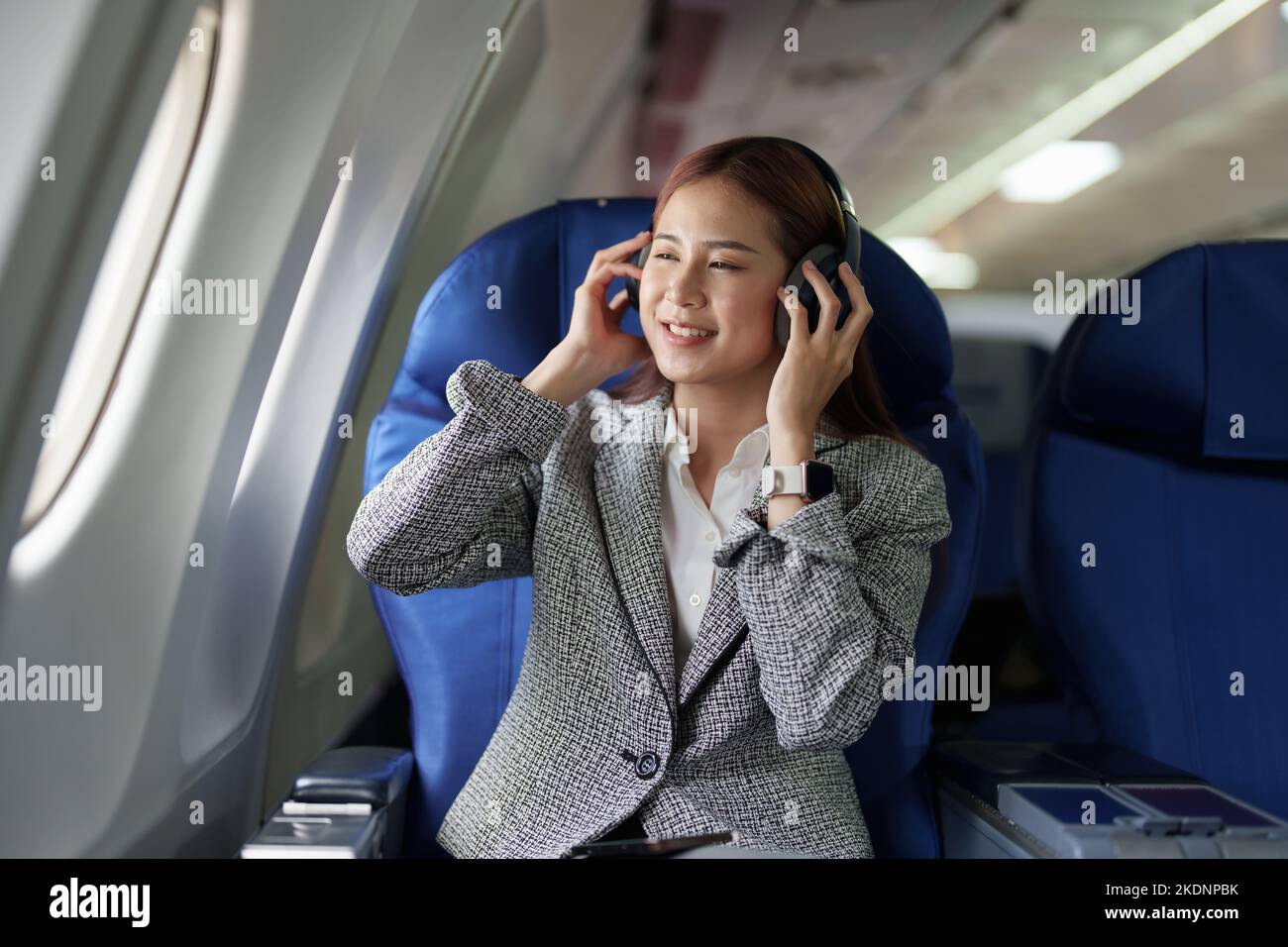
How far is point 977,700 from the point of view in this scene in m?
2.36

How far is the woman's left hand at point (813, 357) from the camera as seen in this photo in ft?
4.54

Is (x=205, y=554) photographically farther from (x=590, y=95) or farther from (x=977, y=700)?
(x=590, y=95)

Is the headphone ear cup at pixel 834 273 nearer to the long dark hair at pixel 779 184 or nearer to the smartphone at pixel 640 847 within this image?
the long dark hair at pixel 779 184

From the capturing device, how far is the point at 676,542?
4.95ft

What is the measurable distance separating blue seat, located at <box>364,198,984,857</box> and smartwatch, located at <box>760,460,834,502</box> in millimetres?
396

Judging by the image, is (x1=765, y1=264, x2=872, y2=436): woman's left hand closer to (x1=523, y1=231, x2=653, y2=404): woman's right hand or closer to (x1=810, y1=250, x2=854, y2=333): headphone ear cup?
(x1=810, y1=250, x2=854, y2=333): headphone ear cup

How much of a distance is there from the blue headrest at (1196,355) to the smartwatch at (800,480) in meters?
0.65

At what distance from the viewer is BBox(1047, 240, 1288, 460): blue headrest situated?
1781 mm

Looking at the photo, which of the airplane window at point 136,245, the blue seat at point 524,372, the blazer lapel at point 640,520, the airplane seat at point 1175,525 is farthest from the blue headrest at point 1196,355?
the airplane window at point 136,245

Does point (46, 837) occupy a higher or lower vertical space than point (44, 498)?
lower

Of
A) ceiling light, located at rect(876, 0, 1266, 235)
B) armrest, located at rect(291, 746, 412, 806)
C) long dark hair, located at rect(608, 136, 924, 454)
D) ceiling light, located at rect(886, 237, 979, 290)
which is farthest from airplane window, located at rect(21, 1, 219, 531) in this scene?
ceiling light, located at rect(886, 237, 979, 290)

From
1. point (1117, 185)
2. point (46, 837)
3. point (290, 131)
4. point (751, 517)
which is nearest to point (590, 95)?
point (290, 131)
